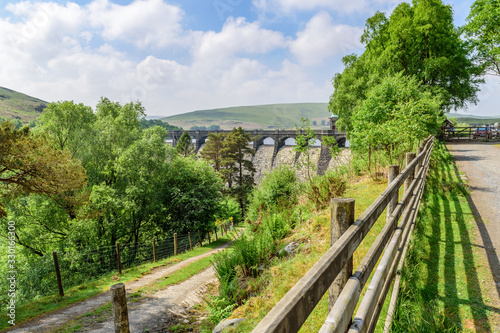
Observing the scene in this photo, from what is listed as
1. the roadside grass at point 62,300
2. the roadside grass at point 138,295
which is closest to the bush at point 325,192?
the roadside grass at point 62,300

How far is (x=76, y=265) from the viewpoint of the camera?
574 inches

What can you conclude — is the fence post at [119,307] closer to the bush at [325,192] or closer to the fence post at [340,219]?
the fence post at [340,219]

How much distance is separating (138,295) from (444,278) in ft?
26.4

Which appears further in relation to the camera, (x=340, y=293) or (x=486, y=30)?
(x=486, y=30)

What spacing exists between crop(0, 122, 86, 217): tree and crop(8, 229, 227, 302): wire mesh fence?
306 centimetres

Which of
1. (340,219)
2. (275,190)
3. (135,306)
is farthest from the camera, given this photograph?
(275,190)

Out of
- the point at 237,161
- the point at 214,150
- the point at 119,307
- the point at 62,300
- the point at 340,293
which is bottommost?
the point at 62,300

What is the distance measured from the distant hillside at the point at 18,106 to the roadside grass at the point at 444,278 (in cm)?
15899

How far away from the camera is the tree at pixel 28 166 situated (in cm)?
991

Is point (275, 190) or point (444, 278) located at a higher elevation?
point (275, 190)

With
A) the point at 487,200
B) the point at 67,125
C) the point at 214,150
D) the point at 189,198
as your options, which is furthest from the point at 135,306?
the point at 214,150

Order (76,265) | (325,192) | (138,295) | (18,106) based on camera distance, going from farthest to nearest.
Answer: (18,106)
(76,265)
(138,295)
(325,192)

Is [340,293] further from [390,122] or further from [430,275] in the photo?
[390,122]

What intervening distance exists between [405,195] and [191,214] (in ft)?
64.6
